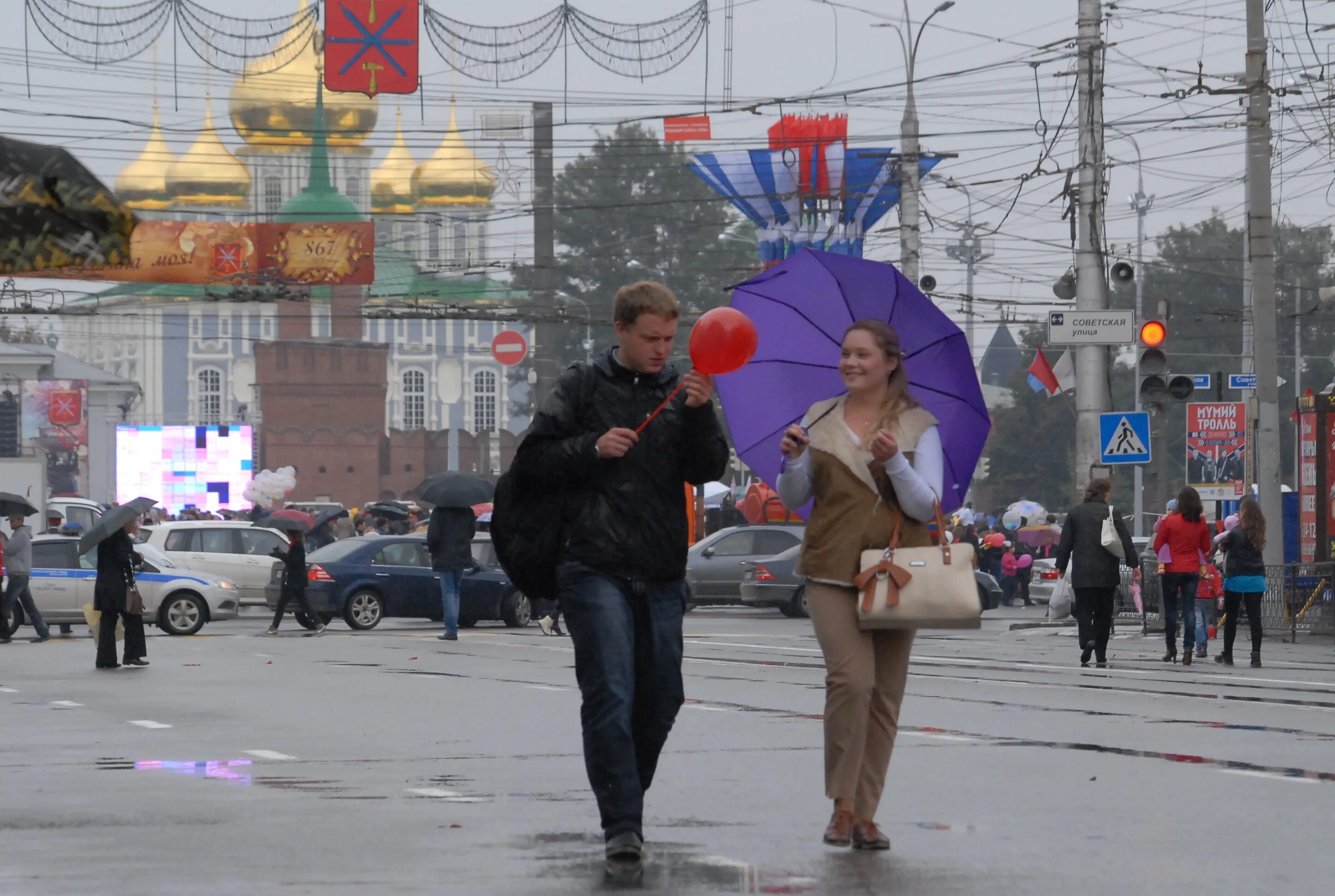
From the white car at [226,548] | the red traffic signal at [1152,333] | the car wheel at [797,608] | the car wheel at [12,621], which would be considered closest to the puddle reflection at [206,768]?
the car wheel at [12,621]

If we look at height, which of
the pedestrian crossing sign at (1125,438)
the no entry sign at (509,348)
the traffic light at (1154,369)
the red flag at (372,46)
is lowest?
the pedestrian crossing sign at (1125,438)

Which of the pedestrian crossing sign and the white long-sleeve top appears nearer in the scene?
the white long-sleeve top

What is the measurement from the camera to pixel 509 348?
49.7 meters

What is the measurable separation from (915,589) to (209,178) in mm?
116963

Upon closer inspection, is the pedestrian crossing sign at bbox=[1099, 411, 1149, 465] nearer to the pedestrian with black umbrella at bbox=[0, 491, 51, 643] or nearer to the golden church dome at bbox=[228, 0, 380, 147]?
the pedestrian with black umbrella at bbox=[0, 491, 51, 643]

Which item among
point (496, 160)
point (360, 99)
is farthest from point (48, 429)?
point (496, 160)

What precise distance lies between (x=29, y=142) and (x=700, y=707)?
7810 millimetres

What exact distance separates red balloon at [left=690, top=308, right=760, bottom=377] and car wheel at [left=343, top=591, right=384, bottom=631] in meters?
22.2

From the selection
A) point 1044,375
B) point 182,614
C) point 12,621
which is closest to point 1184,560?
point 182,614

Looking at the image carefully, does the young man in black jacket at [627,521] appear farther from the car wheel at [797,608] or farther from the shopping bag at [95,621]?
the car wheel at [797,608]

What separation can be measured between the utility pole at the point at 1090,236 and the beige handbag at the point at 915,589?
2145cm

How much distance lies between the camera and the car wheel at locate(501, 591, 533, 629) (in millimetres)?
28922

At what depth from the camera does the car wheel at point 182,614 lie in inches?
1094

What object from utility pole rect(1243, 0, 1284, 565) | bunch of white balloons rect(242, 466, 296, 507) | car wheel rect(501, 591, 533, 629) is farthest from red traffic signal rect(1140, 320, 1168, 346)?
bunch of white balloons rect(242, 466, 296, 507)
